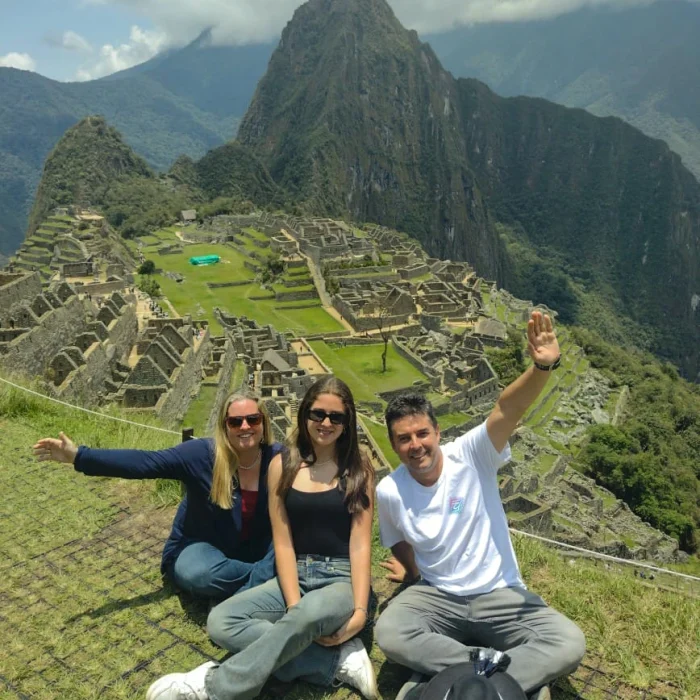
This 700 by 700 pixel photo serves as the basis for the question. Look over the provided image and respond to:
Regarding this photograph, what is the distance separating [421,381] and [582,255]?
168087mm

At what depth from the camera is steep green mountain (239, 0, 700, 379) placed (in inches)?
5802

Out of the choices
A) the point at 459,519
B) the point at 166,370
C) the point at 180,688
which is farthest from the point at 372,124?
the point at 180,688

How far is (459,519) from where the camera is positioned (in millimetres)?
4355

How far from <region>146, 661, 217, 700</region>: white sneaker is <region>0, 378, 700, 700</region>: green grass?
0.99 ft

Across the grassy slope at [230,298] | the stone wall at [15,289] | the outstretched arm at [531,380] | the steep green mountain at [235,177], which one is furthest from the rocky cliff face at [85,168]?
the outstretched arm at [531,380]

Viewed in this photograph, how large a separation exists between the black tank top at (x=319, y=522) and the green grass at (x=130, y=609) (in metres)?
0.74

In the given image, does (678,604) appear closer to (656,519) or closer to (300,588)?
(300,588)

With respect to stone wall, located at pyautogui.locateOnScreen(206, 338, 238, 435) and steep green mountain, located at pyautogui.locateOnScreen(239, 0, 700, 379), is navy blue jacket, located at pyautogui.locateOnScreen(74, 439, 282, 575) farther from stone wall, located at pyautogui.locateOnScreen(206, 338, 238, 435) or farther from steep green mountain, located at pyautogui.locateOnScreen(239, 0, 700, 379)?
steep green mountain, located at pyautogui.locateOnScreen(239, 0, 700, 379)

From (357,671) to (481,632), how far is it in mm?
835

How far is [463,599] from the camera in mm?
4281

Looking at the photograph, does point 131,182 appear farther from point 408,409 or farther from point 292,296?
point 408,409

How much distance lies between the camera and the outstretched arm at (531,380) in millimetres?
4113

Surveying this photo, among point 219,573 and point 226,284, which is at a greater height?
point 219,573

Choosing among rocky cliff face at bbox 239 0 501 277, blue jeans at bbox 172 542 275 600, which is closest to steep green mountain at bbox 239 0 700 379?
rocky cliff face at bbox 239 0 501 277
